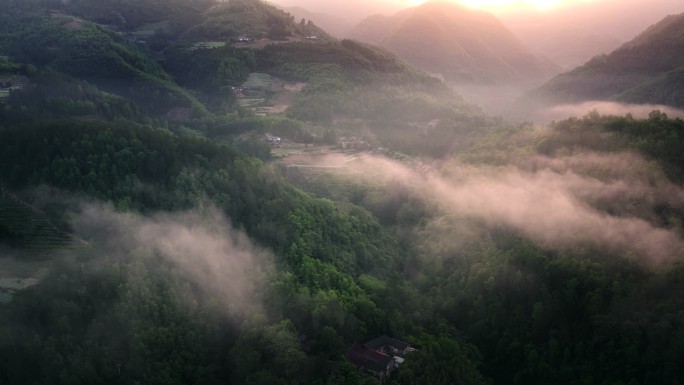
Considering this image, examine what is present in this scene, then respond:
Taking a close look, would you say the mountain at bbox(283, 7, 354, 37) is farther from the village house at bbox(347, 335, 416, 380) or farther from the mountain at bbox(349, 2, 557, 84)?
the village house at bbox(347, 335, 416, 380)

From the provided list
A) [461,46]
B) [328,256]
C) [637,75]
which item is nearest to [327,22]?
[461,46]

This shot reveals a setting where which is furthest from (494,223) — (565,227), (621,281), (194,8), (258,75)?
(194,8)

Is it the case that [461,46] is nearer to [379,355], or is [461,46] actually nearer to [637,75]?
[637,75]

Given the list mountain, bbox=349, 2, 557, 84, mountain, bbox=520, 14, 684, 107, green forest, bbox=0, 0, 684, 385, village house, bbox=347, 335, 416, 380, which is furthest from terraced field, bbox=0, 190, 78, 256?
mountain, bbox=349, 2, 557, 84

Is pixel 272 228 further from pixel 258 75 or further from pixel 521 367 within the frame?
pixel 258 75

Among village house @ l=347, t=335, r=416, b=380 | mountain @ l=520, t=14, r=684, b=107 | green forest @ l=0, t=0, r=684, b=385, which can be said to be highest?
mountain @ l=520, t=14, r=684, b=107

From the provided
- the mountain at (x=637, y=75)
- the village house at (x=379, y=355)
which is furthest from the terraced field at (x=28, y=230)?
the mountain at (x=637, y=75)
